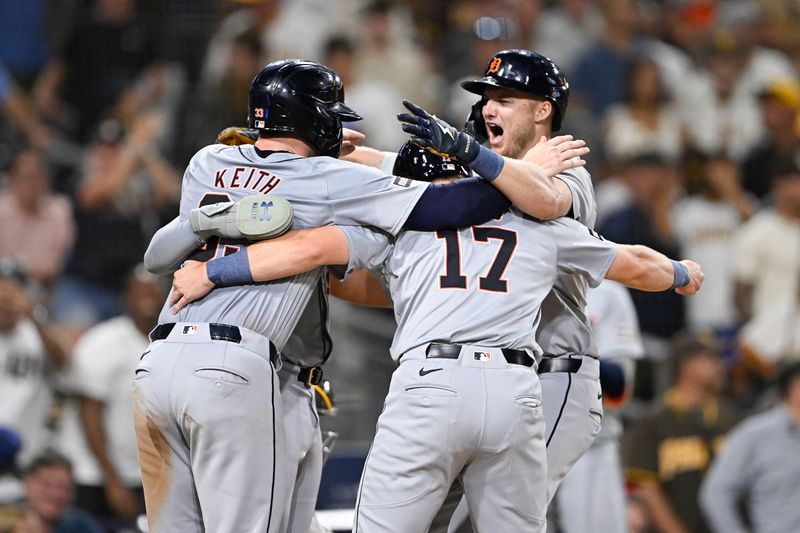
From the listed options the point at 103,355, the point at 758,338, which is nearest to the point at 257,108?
the point at 103,355

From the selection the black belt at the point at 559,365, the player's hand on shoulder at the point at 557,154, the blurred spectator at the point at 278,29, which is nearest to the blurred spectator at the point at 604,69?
the blurred spectator at the point at 278,29

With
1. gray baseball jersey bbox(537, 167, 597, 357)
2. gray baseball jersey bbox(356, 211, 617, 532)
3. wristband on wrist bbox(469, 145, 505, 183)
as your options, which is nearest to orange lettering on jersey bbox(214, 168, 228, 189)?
gray baseball jersey bbox(356, 211, 617, 532)

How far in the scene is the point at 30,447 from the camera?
7.16 metres

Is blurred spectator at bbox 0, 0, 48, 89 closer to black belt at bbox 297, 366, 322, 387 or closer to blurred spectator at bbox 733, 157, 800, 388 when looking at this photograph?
blurred spectator at bbox 733, 157, 800, 388

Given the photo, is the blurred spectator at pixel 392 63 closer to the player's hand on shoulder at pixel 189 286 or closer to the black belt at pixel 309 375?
the black belt at pixel 309 375

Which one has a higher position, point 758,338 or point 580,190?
point 580,190

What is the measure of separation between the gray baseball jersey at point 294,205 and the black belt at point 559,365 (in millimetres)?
893

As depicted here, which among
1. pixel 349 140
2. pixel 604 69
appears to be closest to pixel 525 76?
pixel 349 140

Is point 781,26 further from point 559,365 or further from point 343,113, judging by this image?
point 343,113

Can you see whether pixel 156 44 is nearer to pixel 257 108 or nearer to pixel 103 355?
pixel 103 355

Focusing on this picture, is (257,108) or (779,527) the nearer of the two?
(257,108)

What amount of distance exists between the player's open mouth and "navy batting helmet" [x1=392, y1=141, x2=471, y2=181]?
0.89 ft

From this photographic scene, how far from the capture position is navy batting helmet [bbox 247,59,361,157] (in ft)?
13.7

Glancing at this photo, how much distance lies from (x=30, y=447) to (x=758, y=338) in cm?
483
